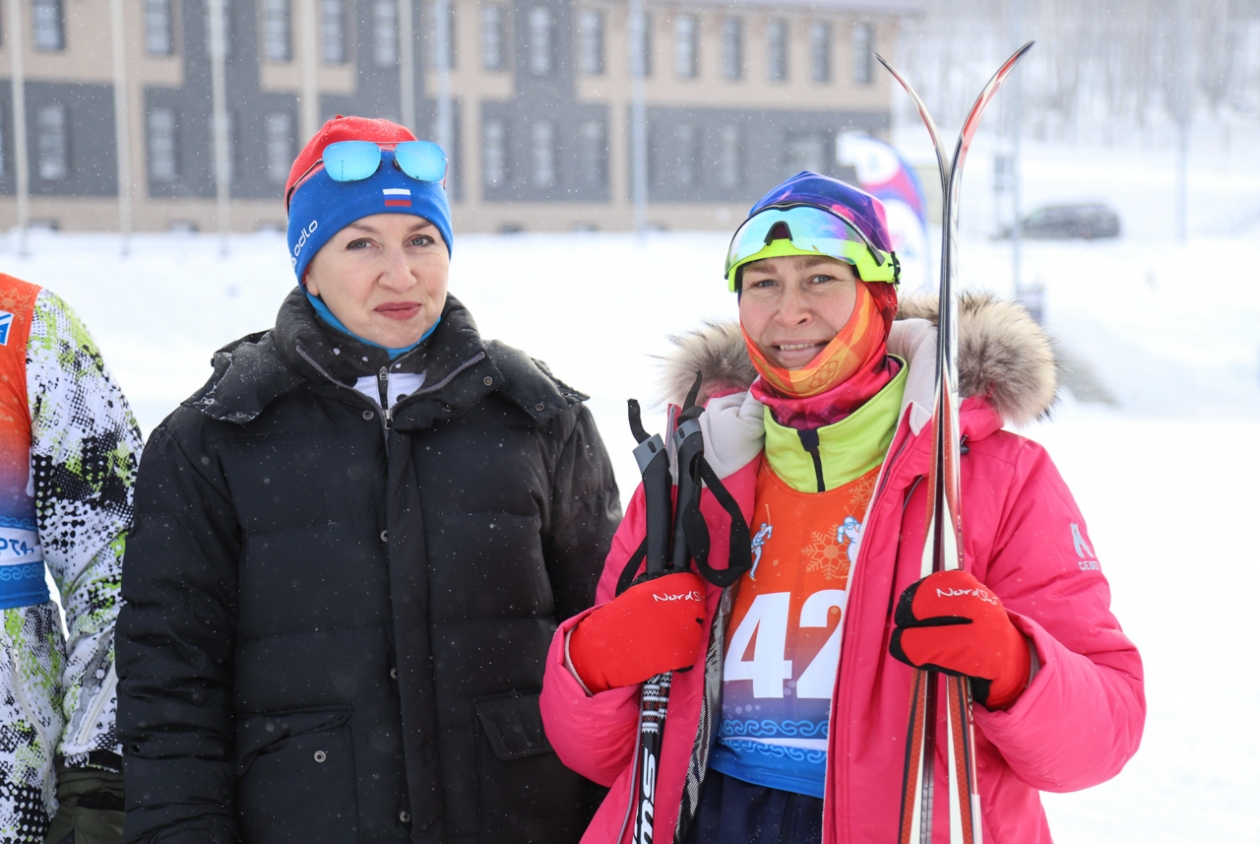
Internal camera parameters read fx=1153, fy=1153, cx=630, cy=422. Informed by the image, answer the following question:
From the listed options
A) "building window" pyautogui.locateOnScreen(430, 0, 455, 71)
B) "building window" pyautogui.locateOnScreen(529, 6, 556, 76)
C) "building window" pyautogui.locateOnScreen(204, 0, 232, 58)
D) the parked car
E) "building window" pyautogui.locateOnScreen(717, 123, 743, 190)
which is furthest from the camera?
"building window" pyautogui.locateOnScreen(717, 123, 743, 190)

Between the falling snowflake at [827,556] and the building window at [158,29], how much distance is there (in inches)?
1237

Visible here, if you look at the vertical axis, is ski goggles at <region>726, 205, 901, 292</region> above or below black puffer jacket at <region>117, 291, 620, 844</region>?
above

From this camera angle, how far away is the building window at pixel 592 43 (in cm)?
3350

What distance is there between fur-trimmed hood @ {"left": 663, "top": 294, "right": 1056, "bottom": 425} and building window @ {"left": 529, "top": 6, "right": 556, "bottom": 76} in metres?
32.1

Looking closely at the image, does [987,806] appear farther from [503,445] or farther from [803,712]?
[503,445]

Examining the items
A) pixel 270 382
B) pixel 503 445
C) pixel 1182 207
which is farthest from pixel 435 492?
pixel 1182 207

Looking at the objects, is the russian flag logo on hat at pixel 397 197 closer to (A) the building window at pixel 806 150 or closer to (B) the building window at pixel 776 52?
(A) the building window at pixel 806 150

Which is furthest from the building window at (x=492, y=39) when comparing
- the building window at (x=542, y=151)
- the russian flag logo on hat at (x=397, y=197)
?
the russian flag logo on hat at (x=397, y=197)

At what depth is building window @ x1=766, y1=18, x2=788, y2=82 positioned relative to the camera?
3553 centimetres

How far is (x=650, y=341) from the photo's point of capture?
2005cm

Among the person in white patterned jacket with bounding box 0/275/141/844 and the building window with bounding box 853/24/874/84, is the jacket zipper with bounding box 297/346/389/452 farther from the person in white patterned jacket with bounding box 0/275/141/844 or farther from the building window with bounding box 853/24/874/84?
the building window with bounding box 853/24/874/84

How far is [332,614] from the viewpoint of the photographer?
2.07 m

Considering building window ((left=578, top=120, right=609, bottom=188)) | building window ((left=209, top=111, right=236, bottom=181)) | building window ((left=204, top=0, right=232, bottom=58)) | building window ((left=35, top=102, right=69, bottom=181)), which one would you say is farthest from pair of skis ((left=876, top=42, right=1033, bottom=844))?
building window ((left=578, top=120, right=609, bottom=188))

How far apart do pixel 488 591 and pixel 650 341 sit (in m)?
18.0
